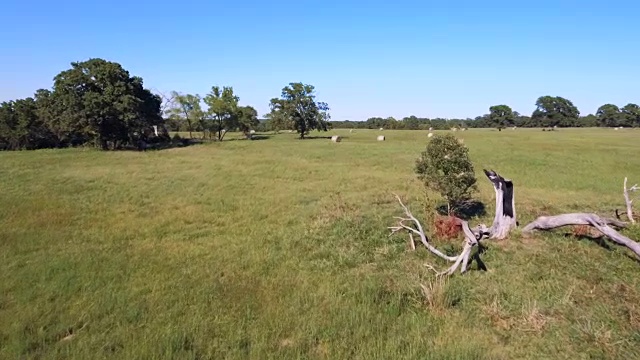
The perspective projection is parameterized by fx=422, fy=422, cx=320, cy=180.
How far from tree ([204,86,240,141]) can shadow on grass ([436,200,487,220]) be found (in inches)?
2164

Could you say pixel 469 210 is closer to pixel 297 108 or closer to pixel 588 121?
pixel 297 108

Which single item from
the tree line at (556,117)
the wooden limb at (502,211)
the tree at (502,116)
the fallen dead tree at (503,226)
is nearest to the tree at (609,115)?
the tree line at (556,117)

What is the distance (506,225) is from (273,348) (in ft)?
31.9

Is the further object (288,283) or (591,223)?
(591,223)

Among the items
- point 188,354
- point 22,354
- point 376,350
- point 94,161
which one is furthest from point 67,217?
point 94,161

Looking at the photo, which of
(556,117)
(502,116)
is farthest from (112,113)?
(556,117)

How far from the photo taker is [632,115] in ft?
348

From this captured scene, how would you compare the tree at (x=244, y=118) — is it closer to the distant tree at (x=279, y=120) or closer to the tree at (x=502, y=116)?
the distant tree at (x=279, y=120)

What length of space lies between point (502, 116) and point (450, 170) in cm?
10648

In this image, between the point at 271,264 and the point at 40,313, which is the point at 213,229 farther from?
the point at 40,313

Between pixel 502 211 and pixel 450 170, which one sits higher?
pixel 450 170

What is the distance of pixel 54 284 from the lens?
10.6 m

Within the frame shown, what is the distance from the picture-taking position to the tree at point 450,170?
57.7 ft

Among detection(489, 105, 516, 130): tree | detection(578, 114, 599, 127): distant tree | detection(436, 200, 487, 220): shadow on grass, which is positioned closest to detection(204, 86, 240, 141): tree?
detection(436, 200, 487, 220): shadow on grass
